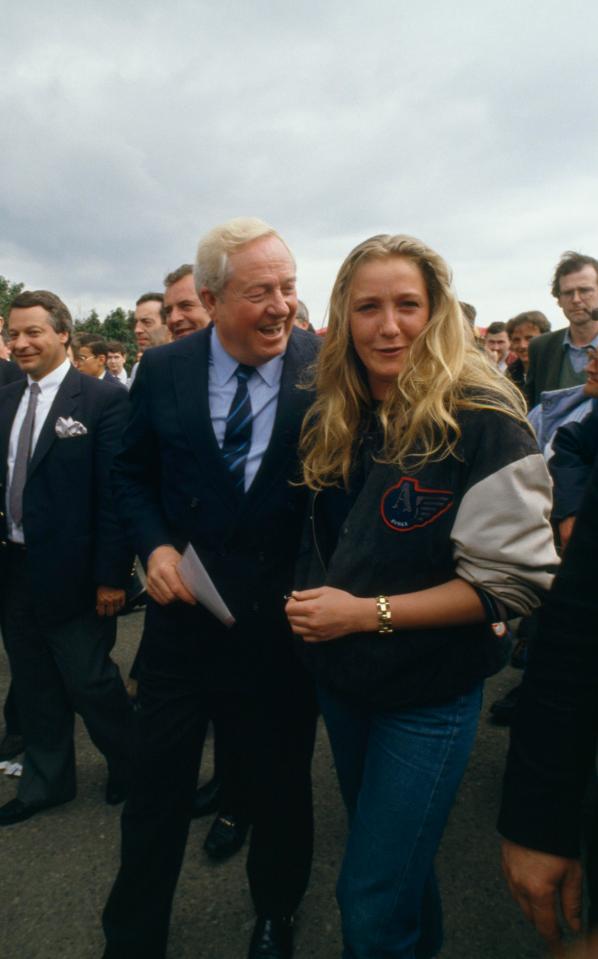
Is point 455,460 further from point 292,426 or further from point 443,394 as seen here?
point 292,426

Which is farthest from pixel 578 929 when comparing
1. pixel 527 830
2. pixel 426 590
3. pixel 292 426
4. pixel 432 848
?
pixel 292 426

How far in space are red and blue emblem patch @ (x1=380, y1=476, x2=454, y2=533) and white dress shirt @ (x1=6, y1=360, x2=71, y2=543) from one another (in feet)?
6.49

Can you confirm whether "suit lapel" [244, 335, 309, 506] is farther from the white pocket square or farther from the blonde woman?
the white pocket square

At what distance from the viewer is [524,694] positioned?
1136mm

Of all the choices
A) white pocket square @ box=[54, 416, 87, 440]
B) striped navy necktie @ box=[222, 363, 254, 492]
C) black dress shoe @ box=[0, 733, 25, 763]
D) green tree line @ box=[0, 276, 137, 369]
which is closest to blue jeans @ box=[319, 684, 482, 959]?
striped navy necktie @ box=[222, 363, 254, 492]

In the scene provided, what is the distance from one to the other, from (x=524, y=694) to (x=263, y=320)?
1267mm

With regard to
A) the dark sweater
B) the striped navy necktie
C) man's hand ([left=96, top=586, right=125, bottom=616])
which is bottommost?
man's hand ([left=96, top=586, right=125, bottom=616])

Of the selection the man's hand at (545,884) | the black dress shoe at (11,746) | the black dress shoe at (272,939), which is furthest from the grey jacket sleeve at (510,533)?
the black dress shoe at (11,746)

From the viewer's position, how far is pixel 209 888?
2531mm

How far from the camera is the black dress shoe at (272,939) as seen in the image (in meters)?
2.15

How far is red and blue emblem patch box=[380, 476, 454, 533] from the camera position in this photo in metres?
1.50

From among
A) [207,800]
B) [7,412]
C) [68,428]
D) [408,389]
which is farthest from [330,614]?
[7,412]

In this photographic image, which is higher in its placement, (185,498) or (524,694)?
(185,498)

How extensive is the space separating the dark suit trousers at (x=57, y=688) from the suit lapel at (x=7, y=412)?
0.41 m
